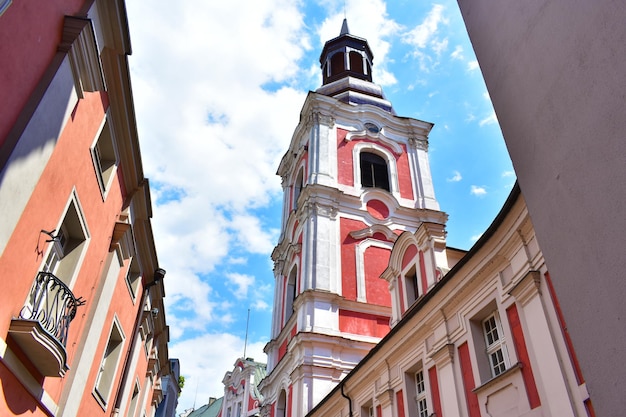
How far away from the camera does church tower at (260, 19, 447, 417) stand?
766 inches

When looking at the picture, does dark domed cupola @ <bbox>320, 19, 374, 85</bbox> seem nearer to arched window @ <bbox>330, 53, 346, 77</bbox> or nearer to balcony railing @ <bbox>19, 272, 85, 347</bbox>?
arched window @ <bbox>330, 53, 346, 77</bbox>

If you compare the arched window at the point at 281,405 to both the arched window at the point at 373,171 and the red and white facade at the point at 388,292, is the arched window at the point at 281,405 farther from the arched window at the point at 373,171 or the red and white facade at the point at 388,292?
the arched window at the point at 373,171

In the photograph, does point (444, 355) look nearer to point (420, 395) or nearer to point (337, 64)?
point (420, 395)

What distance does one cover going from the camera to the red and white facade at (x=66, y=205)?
568cm

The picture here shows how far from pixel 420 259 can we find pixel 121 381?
8231 millimetres

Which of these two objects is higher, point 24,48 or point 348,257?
point 348,257

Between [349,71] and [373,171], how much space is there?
42.6 ft

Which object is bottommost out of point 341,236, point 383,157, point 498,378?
point 498,378

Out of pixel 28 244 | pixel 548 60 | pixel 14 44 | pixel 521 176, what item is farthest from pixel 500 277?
pixel 14 44

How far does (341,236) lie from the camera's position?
77.4 feet

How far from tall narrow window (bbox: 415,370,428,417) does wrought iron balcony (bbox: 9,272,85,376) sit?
6867 millimetres

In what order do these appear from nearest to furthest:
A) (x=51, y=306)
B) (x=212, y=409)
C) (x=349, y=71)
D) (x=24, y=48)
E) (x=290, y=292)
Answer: (x=24, y=48)
(x=51, y=306)
(x=290, y=292)
(x=349, y=71)
(x=212, y=409)

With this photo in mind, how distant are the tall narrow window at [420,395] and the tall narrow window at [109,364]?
21.6 feet

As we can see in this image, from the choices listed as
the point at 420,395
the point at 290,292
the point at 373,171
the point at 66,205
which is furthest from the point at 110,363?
the point at 373,171
